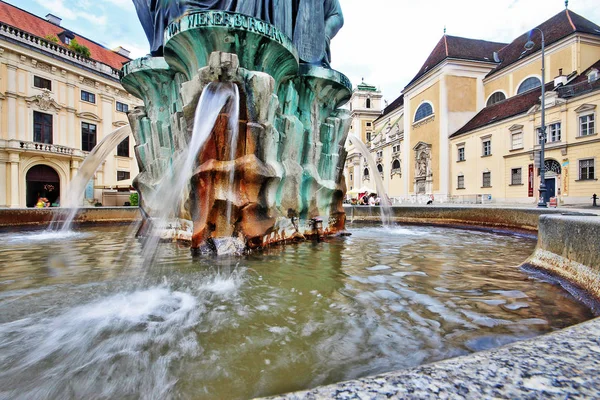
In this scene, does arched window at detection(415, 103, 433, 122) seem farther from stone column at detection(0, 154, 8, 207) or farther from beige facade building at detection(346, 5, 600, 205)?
stone column at detection(0, 154, 8, 207)

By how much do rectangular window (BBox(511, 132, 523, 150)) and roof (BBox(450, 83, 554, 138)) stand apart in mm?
1750

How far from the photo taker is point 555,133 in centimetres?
2298

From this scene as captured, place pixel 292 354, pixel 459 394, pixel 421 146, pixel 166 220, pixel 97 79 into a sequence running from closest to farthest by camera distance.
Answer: pixel 459 394 < pixel 292 354 < pixel 166 220 < pixel 97 79 < pixel 421 146

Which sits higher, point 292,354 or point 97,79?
point 97,79

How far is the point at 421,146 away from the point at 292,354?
1546 inches

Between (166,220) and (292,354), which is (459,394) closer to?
(292,354)

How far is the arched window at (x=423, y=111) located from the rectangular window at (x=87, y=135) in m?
35.3

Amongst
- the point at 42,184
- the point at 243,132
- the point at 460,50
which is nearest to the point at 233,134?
the point at 243,132

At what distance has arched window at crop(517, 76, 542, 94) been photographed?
27.6 metres

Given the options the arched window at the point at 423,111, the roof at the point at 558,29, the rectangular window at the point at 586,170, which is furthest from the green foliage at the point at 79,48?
the rectangular window at the point at 586,170

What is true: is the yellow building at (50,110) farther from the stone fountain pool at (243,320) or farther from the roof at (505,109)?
the roof at (505,109)

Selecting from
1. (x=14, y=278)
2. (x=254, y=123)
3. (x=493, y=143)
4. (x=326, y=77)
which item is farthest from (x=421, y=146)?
(x=14, y=278)

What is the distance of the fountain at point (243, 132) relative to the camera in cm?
489

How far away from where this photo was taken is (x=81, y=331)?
7.52 ft
